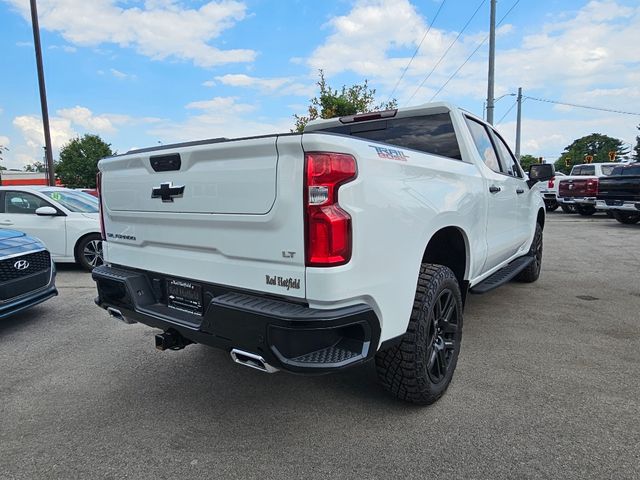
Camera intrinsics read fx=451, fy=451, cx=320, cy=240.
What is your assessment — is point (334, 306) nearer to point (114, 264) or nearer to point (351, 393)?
point (351, 393)

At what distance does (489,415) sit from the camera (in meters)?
2.78

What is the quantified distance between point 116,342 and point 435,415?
299 cm

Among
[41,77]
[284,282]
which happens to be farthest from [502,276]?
[41,77]

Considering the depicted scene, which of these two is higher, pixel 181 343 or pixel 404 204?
pixel 404 204

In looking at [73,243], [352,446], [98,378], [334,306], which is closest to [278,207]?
[334,306]

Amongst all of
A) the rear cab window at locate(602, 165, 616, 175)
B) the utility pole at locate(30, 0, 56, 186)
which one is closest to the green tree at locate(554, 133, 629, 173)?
the rear cab window at locate(602, 165, 616, 175)

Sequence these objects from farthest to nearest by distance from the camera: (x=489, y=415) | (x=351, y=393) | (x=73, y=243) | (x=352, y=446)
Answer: (x=73, y=243) → (x=351, y=393) → (x=489, y=415) → (x=352, y=446)

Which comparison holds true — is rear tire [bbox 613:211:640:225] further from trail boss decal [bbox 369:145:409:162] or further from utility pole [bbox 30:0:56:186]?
utility pole [bbox 30:0:56:186]

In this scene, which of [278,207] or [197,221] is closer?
[278,207]

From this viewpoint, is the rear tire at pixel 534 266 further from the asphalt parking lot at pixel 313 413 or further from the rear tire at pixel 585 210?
the rear tire at pixel 585 210

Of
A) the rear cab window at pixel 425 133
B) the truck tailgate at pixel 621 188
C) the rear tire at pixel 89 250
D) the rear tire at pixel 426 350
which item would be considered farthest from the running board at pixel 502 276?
the truck tailgate at pixel 621 188

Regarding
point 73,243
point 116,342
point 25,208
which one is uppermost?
point 25,208

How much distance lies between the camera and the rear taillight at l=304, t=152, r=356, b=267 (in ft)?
6.79

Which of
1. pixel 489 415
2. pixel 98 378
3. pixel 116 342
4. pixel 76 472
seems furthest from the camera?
pixel 116 342
